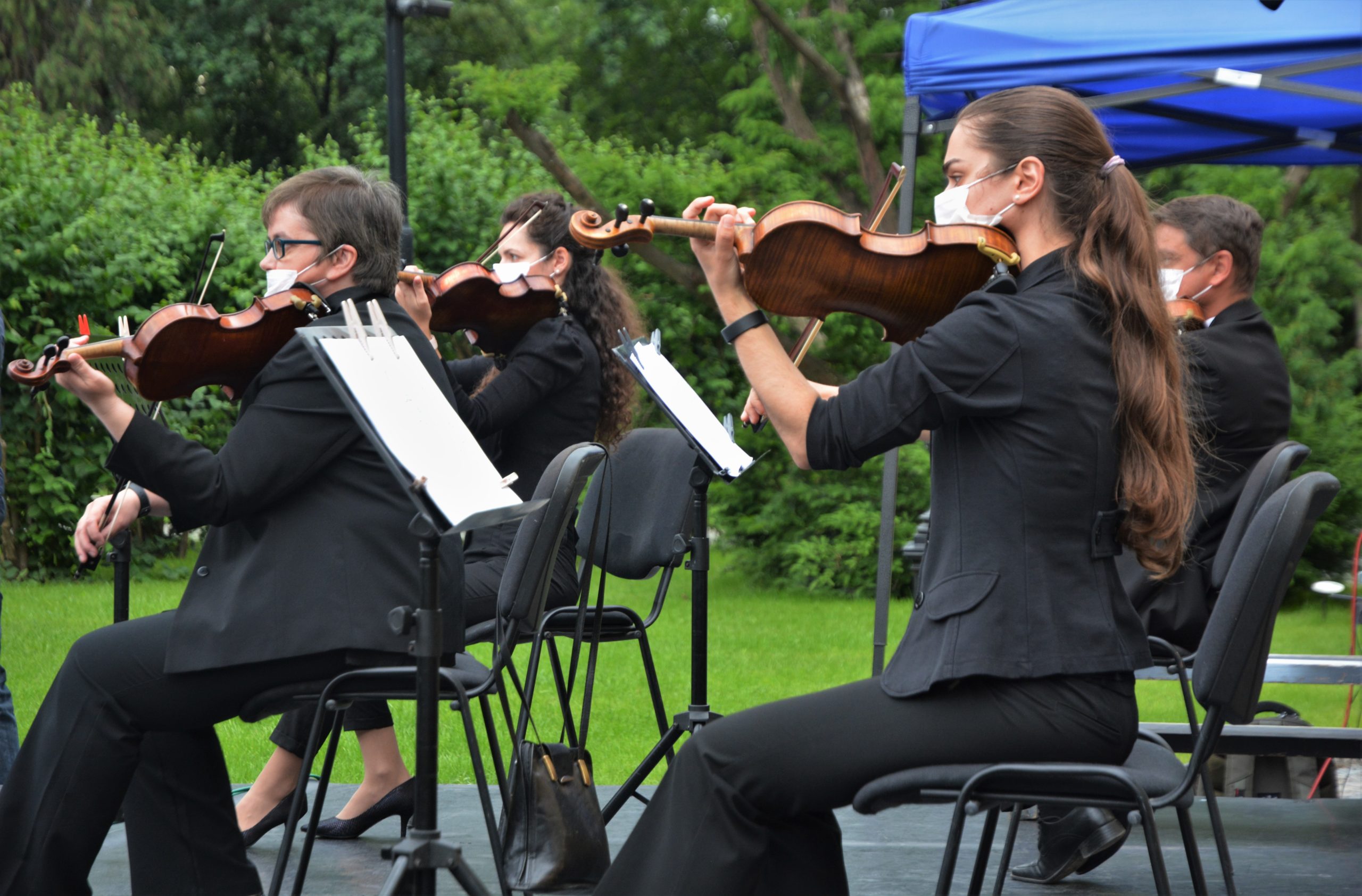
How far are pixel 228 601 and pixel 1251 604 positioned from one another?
1647mm

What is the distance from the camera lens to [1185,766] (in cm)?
202

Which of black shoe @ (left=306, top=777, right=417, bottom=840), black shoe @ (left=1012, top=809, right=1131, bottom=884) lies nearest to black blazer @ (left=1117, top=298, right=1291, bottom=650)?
black shoe @ (left=1012, top=809, right=1131, bottom=884)

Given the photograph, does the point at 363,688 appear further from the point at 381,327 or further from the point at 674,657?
the point at 674,657

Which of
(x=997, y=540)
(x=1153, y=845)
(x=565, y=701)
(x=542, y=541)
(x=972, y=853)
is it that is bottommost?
(x=972, y=853)

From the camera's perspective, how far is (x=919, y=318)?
87.1 inches

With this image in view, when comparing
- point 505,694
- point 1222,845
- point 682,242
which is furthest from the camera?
point 682,242

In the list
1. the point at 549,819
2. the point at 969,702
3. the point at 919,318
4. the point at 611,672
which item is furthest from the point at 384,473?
the point at 611,672

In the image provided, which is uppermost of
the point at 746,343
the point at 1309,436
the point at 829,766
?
the point at 746,343

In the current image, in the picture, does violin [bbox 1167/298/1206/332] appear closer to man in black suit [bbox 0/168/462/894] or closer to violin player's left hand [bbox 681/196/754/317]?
violin player's left hand [bbox 681/196/754/317]

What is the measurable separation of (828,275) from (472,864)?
164 cm

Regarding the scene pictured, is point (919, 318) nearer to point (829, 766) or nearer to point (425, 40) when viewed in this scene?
point (829, 766)

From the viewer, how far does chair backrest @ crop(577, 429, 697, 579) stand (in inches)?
132

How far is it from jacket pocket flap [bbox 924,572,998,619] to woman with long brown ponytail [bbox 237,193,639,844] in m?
1.30

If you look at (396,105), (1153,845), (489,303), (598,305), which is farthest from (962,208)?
(396,105)
